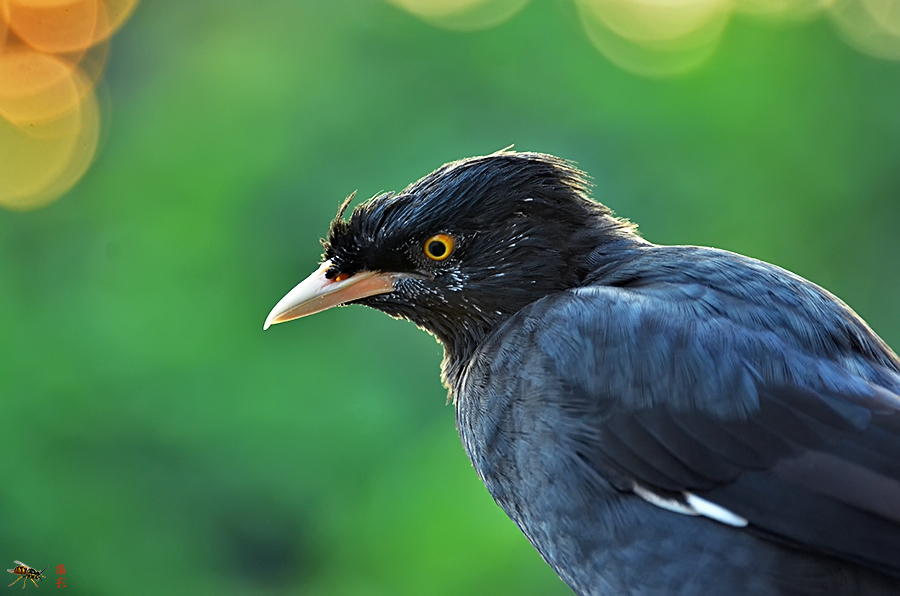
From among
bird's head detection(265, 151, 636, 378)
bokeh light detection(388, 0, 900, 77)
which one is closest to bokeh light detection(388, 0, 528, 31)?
bokeh light detection(388, 0, 900, 77)

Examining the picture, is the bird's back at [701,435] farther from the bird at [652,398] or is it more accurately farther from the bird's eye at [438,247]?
the bird's eye at [438,247]

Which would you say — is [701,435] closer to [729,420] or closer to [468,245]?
[729,420]

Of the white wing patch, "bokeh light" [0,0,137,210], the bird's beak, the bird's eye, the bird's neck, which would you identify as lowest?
the white wing patch

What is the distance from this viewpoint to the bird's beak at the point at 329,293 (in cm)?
243

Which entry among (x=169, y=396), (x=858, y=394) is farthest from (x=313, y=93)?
(x=858, y=394)

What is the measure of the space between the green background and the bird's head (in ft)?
5.77

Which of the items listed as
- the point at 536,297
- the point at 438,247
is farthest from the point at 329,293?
the point at 536,297

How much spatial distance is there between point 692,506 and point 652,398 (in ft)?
0.77

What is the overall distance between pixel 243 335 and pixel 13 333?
109 cm

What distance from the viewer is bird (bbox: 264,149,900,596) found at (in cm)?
182

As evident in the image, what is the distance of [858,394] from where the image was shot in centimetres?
189

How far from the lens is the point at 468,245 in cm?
237

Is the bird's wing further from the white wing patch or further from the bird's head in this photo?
the bird's head

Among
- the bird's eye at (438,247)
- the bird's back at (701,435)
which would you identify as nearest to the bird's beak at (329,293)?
the bird's eye at (438,247)
